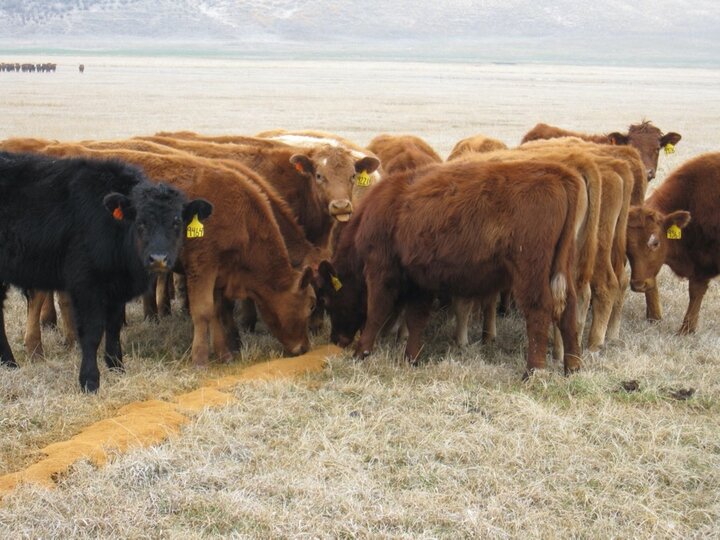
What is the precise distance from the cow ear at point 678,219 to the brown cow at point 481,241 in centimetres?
202

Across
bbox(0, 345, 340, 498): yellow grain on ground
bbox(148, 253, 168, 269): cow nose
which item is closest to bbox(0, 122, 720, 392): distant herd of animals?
bbox(148, 253, 168, 269): cow nose

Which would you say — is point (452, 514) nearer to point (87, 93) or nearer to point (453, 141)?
point (453, 141)

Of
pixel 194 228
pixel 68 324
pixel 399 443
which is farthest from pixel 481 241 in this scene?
pixel 68 324

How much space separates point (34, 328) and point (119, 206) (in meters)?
1.92

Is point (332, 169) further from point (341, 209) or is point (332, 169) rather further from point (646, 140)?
point (646, 140)

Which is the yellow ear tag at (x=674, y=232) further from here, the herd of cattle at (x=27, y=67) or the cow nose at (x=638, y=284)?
the herd of cattle at (x=27, y=67)

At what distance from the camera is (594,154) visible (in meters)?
9.02

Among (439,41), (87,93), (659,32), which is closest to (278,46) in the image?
(439,41)

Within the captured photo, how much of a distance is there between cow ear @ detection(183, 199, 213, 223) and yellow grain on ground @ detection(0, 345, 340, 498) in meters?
1.36

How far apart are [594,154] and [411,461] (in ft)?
14.5

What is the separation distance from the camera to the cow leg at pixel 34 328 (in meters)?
8.30

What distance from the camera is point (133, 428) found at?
6.12 m

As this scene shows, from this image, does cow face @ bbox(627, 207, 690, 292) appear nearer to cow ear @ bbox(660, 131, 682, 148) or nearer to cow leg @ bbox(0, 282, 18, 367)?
cow ear @ bbox(660, 131, 682, 148)

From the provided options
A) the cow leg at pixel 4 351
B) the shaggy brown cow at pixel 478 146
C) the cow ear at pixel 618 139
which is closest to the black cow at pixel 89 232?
the cow leg at pixel 4 351
